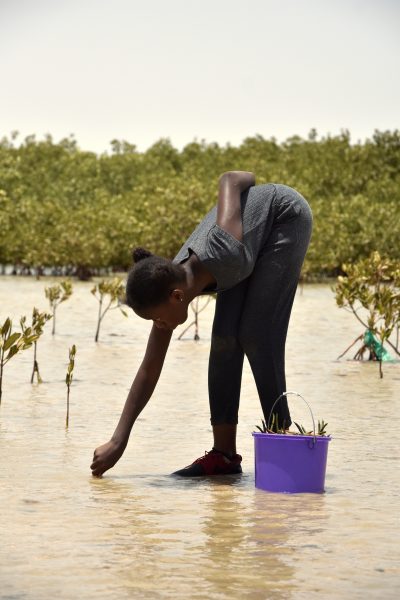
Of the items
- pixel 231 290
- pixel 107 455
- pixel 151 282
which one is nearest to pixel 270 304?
pixel 231 290

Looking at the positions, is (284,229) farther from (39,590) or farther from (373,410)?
(373,410)

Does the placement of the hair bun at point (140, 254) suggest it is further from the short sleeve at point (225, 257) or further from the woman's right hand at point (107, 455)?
the woman's right hand at point (107, 455)

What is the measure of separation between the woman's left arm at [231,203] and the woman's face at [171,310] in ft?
1.12

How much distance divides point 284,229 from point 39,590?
228 centimetres

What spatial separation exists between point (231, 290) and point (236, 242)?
357mm

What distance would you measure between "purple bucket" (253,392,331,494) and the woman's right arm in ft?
1.83

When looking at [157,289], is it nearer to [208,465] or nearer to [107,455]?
[107,455]

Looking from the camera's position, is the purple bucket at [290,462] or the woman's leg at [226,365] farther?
the woman's leg at [226,365]

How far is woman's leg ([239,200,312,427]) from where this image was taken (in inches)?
216

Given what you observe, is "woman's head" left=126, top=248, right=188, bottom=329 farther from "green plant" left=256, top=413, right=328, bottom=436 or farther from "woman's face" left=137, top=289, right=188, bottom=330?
"green plant" left=256, top=413, right=328, bottom=436

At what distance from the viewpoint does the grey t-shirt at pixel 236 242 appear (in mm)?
5219

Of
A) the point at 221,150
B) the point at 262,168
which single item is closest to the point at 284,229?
the point at 262,168

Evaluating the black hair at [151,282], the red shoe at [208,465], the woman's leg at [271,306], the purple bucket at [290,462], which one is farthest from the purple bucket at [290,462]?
the black hair at [151,282]

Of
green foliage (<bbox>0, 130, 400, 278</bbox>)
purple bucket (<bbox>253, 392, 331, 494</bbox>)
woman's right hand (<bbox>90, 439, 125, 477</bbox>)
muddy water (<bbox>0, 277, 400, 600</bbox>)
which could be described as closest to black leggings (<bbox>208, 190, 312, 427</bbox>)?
purple bucket (<bbox>253, 392, 331, 494</bbox>)
